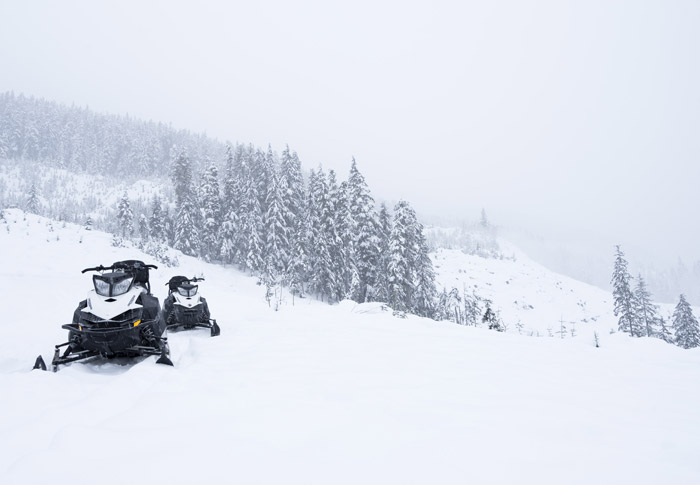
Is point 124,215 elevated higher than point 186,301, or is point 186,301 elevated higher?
point 124,215

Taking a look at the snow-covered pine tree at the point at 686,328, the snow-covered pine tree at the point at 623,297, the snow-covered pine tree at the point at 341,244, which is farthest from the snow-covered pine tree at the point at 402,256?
the snow-covered pine tree at the point at 686,328

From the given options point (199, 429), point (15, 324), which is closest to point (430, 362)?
point (199, 429)

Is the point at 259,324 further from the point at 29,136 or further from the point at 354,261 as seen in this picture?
the point at 29,136

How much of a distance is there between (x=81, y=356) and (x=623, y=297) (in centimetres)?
4546

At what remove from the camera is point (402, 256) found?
3038cm

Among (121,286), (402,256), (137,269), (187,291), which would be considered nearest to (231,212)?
(402,256)

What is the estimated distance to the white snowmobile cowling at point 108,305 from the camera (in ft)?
16.9

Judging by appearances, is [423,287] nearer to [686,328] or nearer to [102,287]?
[686,328]

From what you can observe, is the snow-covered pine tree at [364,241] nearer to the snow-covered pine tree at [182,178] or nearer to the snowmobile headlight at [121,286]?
the snow-covered pine tree at [182,178]

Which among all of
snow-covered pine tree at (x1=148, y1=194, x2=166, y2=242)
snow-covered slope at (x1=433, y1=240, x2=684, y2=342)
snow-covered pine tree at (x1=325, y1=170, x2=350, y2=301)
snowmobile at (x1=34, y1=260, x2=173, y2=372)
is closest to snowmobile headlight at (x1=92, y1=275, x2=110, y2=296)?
snowmobile at (x1=34, y1=260, x2=173, y2=372)

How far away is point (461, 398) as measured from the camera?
14.1ft

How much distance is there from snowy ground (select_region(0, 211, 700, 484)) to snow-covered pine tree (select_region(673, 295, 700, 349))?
111ft

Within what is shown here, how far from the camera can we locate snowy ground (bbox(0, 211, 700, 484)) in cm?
271

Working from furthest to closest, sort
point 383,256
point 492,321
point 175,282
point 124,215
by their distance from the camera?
point 124,215, point 383,256, point 492,321, point 175,282
